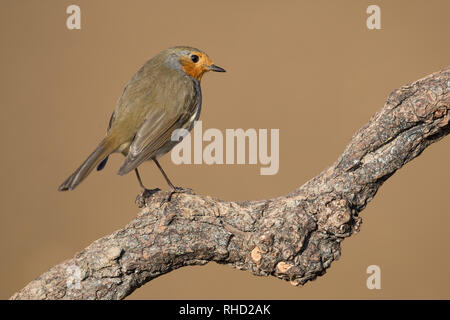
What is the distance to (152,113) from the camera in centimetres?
278

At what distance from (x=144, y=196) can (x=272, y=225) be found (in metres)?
0.79

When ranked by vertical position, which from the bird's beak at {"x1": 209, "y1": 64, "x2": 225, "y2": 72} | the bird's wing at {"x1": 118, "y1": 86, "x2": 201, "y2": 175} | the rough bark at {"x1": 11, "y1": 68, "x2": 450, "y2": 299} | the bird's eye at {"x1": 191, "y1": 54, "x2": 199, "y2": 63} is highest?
the bird's eye at {"x1": 191, "y1": 54, "x2": 199, "y2": 63}

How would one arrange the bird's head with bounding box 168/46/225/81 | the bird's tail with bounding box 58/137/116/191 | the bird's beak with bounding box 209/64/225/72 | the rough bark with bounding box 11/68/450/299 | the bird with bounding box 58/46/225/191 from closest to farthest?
the rough bark with bounding box 11/68/450/299 < the bird's tail with bounding box 58/137/116/191 < the bird with bounding box 58/46/225/191 < the bird's head with bounding box 168/46/225/81 < the bird's beak with bounding box 209/64/225/72

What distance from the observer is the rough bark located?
2.16m

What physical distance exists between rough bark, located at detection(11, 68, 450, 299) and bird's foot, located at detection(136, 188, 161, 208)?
0.28 m

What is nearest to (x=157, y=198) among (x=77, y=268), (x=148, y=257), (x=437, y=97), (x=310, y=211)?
(x=148, y=257)

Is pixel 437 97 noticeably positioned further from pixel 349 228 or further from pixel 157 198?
pixel 157 198

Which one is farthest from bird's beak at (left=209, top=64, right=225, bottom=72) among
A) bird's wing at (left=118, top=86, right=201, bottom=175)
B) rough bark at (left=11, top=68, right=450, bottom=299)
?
rough bark at (left=11, top=68, right=450, bottom=299)

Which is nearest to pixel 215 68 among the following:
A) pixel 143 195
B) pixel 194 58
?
pixel 194 58

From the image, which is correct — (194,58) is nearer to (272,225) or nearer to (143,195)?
(143,195)

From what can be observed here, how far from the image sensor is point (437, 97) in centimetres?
229

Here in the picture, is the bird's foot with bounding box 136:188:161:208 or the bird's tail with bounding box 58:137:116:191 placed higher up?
the bird's tail with bounding box 58:137:116:191

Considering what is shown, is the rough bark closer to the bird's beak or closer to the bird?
the bird

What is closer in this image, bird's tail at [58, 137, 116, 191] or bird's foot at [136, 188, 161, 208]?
bird's tail at [58, 137, 116, 191]
